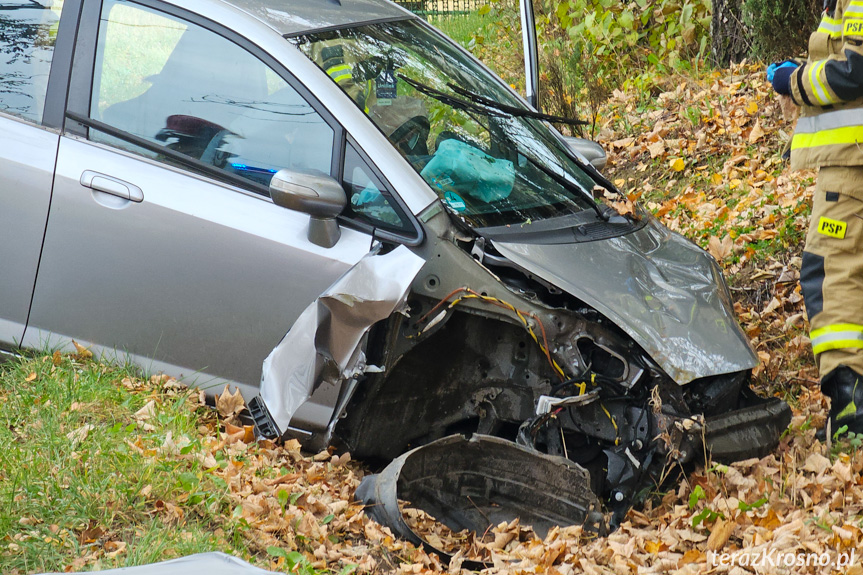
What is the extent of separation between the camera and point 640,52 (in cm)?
875

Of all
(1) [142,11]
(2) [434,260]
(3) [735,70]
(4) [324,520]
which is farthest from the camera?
(3) [735,70]

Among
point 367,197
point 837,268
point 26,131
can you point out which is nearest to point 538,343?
point 367,197

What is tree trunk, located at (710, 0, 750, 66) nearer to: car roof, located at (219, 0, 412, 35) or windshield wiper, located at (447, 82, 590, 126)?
car roof, located at (219, 0, 412, 35)

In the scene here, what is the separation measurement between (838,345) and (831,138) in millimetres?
850

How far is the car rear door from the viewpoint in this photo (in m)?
3.42

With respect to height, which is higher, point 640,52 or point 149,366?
point 640,52

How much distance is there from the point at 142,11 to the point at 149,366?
1445 mm

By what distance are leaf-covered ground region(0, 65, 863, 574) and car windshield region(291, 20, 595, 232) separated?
114 centimetres

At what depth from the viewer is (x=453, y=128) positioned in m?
3.71

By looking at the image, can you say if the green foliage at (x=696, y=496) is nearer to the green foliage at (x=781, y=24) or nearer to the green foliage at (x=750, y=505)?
the green foliage at (x=750, y=505)

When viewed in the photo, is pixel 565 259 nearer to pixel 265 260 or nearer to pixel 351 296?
pixel 351 296

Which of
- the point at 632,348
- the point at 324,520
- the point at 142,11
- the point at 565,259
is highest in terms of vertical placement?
the point at 142,11

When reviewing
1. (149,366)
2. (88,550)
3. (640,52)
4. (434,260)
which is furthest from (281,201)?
(640,52)

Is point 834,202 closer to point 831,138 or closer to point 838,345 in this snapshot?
point 831,138
